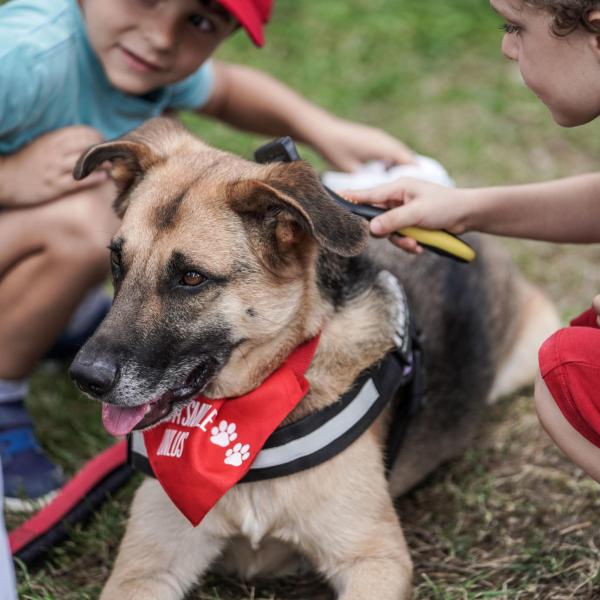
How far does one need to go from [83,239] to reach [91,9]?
Result: 1005 mm

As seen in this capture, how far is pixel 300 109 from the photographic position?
5031 mm

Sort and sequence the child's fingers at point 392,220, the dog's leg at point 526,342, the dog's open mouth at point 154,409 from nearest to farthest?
1. the dog's open mouth at point 154,409
2. the child's fingers at point 392,220
3. the dog's leg at point 526,342

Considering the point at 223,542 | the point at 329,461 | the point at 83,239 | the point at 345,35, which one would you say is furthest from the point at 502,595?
the point at 345,35

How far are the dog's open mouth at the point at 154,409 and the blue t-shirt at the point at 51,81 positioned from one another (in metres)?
1.55

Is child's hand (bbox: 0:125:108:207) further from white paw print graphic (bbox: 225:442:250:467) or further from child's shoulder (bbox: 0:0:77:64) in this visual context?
white paw print graphic (bbox: 225:442:250:467)

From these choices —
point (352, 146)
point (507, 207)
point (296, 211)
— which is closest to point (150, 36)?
point (352, 146)

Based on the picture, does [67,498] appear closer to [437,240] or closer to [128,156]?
[128,156]

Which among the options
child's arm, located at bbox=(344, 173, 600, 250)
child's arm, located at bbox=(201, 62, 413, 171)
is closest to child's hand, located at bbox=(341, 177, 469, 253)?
child's arm, located at bbox=(344, 173, 600, 250)

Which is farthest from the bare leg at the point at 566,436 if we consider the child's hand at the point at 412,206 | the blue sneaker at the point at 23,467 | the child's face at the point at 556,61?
the blue sneaker at the point at 23,467

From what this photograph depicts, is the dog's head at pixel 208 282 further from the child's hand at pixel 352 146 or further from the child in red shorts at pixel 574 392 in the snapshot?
the child's hand at pixel 352 146

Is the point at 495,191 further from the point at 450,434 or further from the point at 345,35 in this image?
the point at 345,35

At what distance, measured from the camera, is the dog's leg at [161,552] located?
9.68ft

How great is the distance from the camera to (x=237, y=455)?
2848 mm

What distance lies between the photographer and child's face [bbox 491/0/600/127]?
8.45 feet
